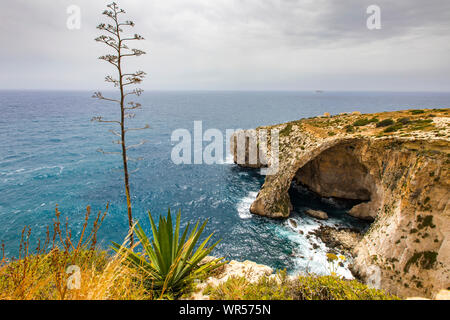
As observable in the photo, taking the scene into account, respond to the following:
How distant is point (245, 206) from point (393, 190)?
13995mm

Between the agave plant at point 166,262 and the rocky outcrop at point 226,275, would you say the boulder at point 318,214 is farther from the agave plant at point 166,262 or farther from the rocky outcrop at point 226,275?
the agave plant at point 166,262

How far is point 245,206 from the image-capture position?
24.5 metres

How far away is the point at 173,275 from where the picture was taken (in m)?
5.37

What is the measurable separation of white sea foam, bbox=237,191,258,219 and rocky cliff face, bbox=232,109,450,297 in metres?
1.09

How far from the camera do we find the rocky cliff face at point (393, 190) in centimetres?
1188

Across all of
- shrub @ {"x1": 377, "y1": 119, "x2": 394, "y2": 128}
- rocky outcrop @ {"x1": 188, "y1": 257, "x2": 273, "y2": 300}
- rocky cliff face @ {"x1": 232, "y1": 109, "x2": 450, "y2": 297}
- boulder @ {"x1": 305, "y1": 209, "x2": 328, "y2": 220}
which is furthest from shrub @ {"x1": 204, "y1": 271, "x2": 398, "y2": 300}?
shrub @ {"x1": 377, "y1": 119, "x2": 394, "y2": 128}

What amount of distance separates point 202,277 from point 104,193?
2585 cm

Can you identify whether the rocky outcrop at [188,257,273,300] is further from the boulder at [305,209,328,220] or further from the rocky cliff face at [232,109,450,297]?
the boulder at [305,209,328,220]

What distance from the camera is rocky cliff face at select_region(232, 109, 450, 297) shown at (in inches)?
→ 468

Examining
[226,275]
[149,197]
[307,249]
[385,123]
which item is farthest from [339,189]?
[226,275]

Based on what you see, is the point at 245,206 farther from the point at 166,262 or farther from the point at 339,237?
the point at 166,262

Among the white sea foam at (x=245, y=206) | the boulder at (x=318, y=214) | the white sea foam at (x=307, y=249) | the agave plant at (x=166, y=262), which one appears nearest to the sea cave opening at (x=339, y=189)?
the boulder at (x=318, y=214)

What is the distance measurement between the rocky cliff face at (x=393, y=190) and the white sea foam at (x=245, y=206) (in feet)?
3.58
